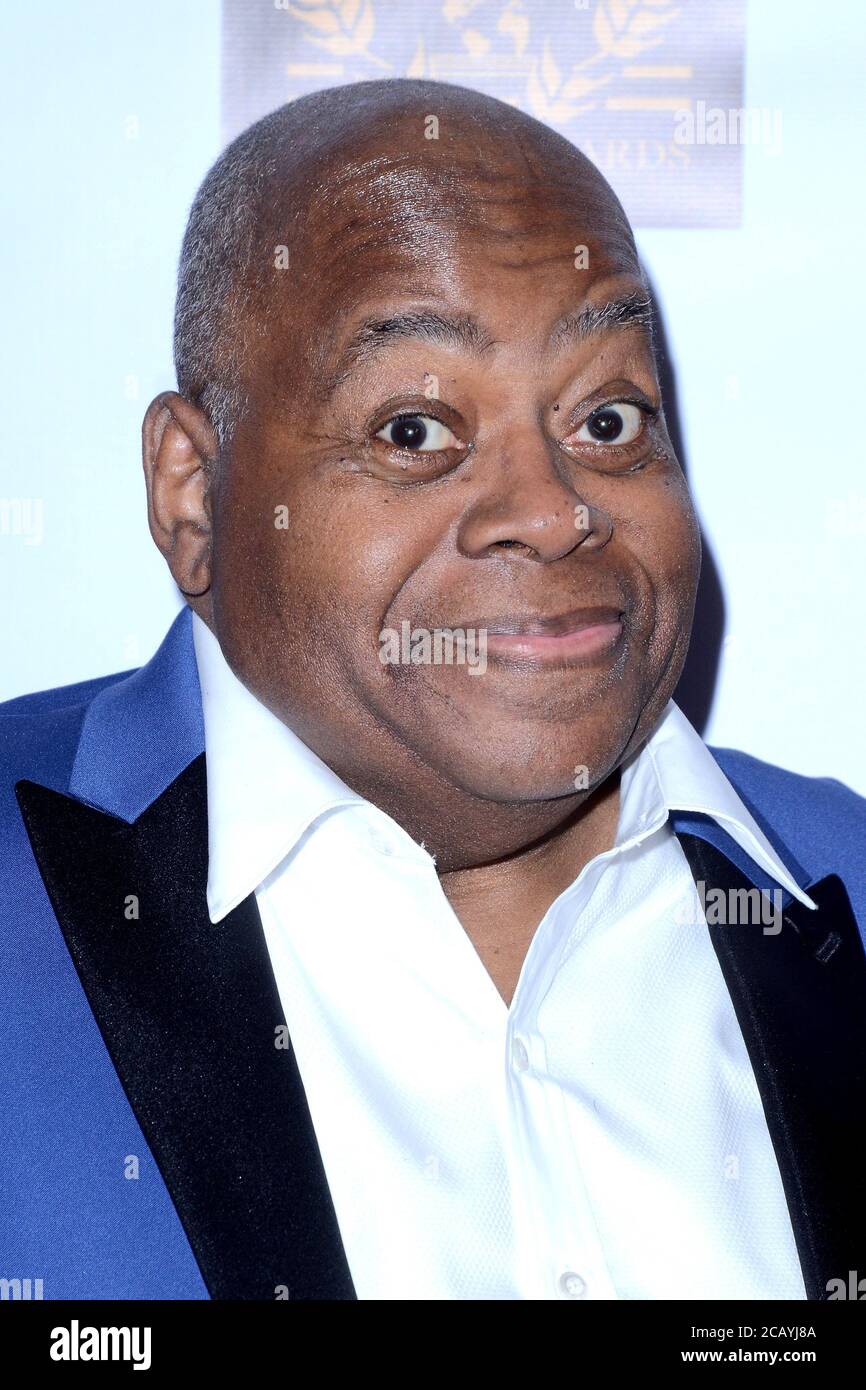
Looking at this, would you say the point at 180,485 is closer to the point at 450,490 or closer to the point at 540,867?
the point at 450,490

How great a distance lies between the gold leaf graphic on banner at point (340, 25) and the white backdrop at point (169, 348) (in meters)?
0.09

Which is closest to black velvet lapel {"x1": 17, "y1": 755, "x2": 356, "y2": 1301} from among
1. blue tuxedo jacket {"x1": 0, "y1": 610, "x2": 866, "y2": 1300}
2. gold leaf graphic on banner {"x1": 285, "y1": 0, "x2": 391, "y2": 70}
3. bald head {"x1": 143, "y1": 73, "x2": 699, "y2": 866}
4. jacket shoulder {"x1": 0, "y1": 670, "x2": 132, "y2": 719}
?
blue tuxedo jacket {"x1": 0, "y1": 610, "x2": 866, "y2": 1300}

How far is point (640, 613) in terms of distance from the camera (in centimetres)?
118

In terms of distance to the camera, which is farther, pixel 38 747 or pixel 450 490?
pixel 38 747

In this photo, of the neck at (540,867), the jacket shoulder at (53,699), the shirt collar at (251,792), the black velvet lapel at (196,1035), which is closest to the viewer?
the black velvet lapel at (196,1035)

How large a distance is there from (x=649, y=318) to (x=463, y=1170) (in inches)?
25.3

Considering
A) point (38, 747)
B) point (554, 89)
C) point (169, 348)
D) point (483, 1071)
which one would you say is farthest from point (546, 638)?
point (554, 89)

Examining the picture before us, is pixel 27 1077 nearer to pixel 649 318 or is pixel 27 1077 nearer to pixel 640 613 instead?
pixel 640 613

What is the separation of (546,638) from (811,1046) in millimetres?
403

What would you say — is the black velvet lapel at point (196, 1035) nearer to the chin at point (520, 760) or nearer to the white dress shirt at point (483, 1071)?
the white dress shirt at point (483, 1071)

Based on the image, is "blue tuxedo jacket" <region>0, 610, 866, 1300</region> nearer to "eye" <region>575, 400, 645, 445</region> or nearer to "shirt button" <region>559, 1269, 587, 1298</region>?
"shirt button" <region>559, 1269, 587, 1298</region>

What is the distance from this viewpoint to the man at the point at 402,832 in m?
1.10

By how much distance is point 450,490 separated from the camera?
1.12 metres

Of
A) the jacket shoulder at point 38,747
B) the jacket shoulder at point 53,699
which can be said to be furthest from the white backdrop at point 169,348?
the jacket shoulder at point 38,747
